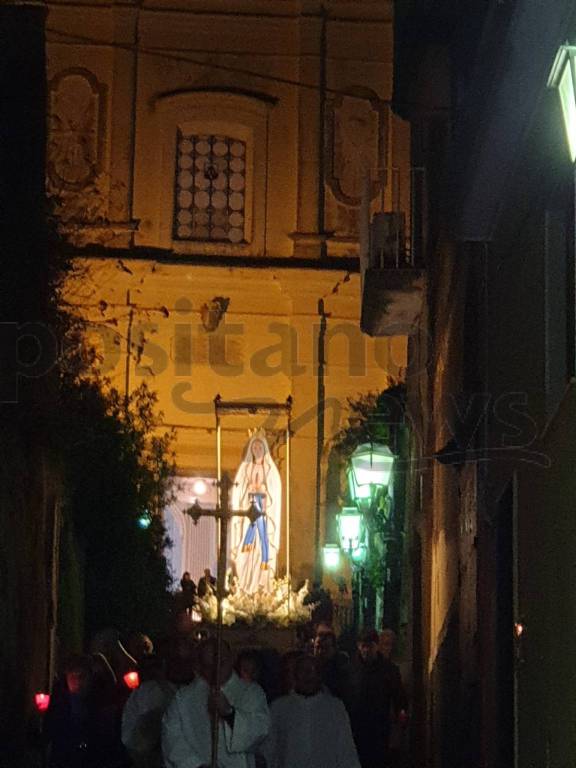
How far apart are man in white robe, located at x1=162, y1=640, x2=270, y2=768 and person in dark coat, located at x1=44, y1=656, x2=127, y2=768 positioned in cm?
197

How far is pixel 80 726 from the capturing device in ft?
41.1

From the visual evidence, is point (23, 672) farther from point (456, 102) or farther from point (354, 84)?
point (354, 84)

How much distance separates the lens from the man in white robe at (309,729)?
11.7m

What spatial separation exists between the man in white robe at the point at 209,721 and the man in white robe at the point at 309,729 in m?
0.91

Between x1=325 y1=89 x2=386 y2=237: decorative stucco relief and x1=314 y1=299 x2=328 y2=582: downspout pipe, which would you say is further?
x1=325 y1=89 x2=386 y2=237: decorative stucco relief

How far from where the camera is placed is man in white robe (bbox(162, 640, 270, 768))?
10461 millimetres

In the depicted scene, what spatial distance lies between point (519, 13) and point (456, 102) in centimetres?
713

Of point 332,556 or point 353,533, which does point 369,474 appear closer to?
point 353,533

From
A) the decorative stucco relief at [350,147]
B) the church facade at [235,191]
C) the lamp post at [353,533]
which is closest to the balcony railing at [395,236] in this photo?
the lamp post at [353,533]

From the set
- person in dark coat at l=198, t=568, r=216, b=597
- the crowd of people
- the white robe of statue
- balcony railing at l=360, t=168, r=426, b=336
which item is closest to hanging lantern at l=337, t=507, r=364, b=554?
balcony railing at l=360, t=168, r=426, b=336

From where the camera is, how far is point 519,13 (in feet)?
29.0

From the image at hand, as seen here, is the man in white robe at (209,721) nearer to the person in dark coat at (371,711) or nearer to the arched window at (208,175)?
the person in dark coat at (371,711)

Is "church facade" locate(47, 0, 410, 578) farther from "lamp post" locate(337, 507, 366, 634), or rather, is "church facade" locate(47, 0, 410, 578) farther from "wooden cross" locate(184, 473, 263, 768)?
"wooden cross" locate(184, 473, 263, 768)

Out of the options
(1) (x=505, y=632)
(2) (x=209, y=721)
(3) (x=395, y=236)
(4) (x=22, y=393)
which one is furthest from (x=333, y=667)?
(3) (x=395, y=236)
